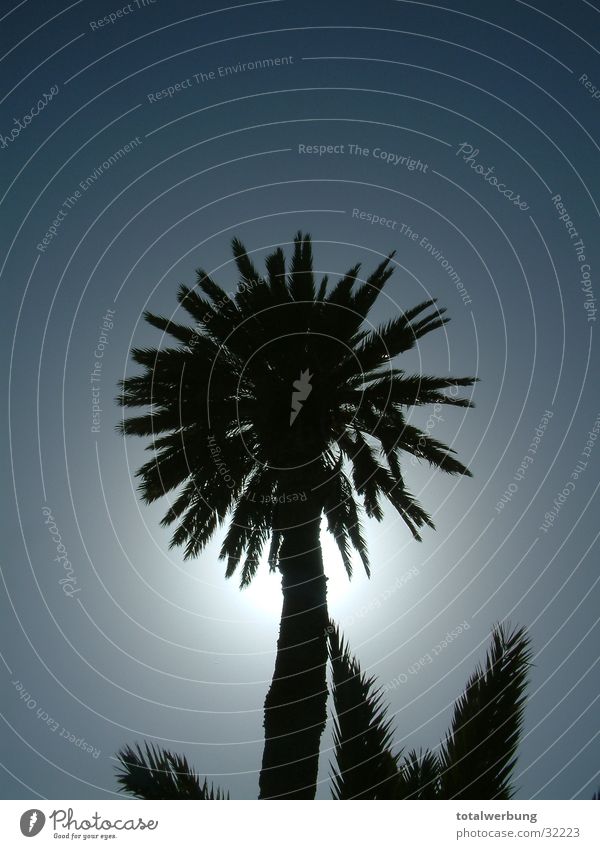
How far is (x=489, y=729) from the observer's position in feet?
24.8

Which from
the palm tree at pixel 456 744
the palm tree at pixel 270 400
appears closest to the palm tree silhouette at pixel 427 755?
the palm tree at pixel 456 744

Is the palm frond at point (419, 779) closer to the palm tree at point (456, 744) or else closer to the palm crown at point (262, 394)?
the palm tree at point (456, 744)

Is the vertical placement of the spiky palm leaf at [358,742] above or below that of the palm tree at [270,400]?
below

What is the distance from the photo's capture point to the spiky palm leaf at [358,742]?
753 cm

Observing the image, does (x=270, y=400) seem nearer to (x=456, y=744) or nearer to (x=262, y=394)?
(x=262, y=394)

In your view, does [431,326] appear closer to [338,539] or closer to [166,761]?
[338,539]

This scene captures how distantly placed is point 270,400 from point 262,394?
0.59ft
